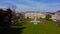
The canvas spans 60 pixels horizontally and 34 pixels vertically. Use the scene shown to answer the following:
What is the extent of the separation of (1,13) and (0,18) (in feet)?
1.99

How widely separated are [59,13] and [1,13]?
20.1 meters

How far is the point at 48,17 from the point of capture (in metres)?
25.4

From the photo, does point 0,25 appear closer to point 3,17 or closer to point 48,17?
point 3,17

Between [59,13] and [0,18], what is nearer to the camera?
[0,18]

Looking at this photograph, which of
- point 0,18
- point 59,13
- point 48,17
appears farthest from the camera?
point 59,13

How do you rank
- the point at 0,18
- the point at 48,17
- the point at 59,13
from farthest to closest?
the point at 59,13 → the point at 48,17 → the point at 0,18

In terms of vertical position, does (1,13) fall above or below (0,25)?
above

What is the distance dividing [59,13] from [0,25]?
66.9ft

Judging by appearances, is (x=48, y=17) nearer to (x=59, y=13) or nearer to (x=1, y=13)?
(x=59, y=13)

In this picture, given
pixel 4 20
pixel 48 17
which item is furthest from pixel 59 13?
pixel 4 20

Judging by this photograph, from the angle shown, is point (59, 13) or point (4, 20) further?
point (59, 13)

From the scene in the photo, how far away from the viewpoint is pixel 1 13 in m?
13.6

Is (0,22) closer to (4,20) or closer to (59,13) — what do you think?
(4,20)

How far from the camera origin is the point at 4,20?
1357 centimetres
